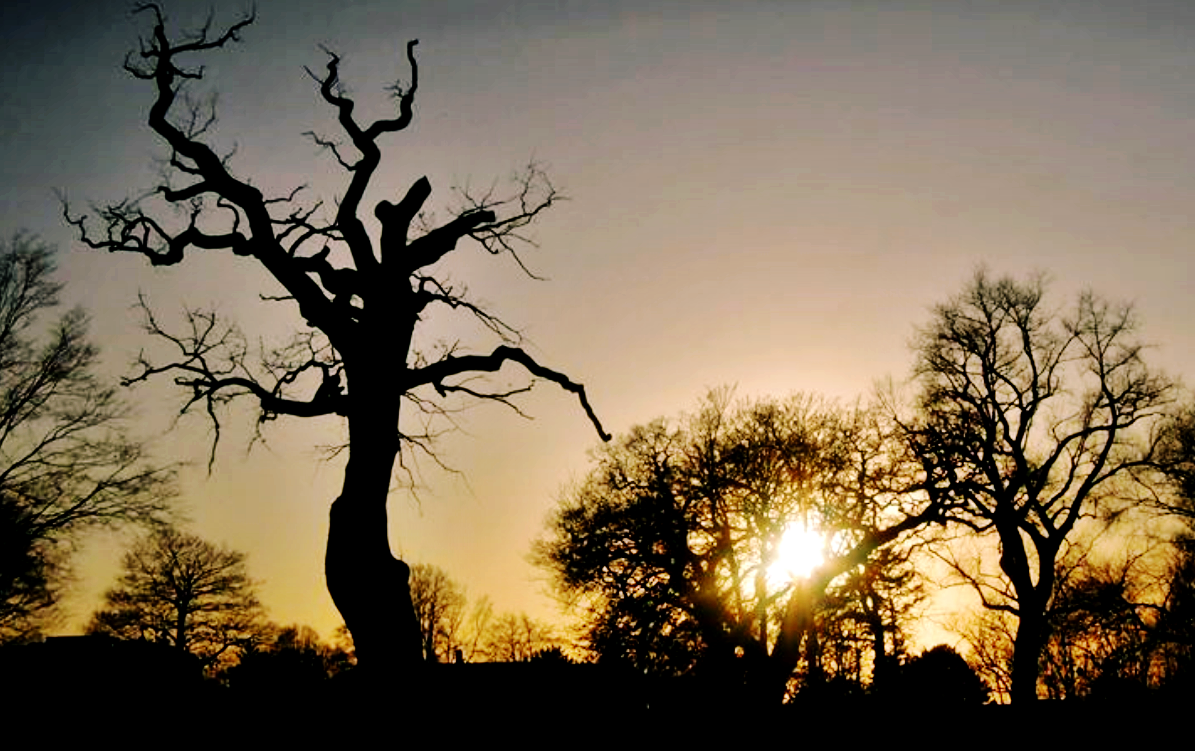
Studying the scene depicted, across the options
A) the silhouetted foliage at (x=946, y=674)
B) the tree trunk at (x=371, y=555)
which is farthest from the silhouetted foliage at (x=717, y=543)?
the tree trunk at (x=371, y=555)

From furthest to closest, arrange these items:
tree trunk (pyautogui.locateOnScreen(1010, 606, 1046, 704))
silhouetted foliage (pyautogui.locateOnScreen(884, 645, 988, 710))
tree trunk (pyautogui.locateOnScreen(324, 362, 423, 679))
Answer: silhouetted foliage (pyautogui.locateOnScreen(884, 645, 988, 710)), tree trunk (pyautogui.locateOnScreen(1010, 606, 1046, 704)), tree trunk (pyautogui.locateOnScreen(324, 362, 423, 679))

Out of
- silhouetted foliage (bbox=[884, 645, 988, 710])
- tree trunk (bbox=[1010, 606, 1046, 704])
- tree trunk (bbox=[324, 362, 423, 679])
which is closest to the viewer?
tree trunk (bbox=[324, 362, 423, 679])

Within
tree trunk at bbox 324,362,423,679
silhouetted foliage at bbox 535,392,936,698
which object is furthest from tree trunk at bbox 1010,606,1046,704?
tree trunk at bbox 324,362,423,679

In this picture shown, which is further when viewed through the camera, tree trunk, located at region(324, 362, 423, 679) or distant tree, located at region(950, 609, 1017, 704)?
distant tree, located at region(950, 609, 1017, 704)

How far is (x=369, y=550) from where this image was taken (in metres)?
8.32

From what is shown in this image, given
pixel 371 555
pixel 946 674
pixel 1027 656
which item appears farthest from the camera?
pixel 946 674

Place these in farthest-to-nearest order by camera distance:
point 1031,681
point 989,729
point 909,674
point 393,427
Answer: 1. point 909,674
2. point 1031,681
3. point 989,729
4. point 393,427

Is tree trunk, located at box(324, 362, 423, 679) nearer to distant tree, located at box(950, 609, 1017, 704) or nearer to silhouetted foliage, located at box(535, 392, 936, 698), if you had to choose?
silhouetted foliage, located at box(535, 392, 936, 698)

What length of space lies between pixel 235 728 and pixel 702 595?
1655 cm

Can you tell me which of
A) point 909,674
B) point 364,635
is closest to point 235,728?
point 364,635

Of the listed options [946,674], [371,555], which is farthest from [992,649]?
[371,555]

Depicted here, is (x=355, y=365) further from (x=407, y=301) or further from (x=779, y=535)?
(x=779, y=535)

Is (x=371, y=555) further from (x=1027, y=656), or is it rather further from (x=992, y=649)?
(x=992, y=649)

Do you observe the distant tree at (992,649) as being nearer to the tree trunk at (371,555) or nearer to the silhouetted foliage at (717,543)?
the silhouetted foliage at (717,543)
